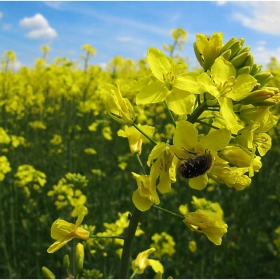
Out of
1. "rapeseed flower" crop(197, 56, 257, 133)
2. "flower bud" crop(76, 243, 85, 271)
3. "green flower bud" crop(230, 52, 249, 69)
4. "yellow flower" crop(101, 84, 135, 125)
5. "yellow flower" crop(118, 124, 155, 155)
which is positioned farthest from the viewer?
"flower bud" crop(76, 243, 85, 271)

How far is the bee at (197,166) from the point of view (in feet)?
5.23

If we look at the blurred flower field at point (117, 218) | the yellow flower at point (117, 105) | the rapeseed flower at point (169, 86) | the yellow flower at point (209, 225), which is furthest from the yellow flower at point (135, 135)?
the blurred flower field at point (117, 218)

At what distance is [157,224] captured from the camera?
206 inches

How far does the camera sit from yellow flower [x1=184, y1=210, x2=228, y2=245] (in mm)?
1721

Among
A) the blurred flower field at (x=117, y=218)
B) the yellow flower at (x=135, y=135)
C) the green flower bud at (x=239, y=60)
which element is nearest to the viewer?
the green flower bud at (x=239, y=60)

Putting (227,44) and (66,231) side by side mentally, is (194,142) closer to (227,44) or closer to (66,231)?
(227,44)

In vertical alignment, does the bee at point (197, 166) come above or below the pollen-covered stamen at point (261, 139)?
below

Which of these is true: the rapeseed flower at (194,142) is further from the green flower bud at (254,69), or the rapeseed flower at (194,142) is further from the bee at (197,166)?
the green flower bud at (254,69)

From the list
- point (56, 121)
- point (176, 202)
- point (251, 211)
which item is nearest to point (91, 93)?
point (56, 121)

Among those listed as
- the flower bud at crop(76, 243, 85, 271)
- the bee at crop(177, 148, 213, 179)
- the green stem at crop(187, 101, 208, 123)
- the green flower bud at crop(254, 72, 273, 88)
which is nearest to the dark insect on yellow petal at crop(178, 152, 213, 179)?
the bee at crop(177, 148, 213, 179)

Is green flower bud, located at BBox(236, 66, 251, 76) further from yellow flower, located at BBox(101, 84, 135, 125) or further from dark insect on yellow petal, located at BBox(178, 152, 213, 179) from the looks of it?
yellow flower, located at BBox(101, 84, 135, 125)

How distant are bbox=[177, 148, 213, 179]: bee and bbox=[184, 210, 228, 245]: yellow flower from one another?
239 millimetres

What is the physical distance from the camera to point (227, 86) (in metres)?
1.57

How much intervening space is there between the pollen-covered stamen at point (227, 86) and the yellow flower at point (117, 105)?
41 cm
